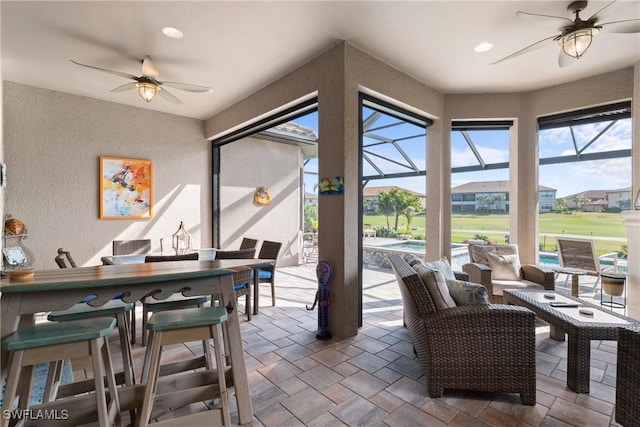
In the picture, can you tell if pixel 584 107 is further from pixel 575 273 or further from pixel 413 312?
pixel 413 312

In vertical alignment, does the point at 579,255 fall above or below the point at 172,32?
below

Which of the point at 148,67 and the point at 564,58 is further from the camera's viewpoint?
the point at 148,67

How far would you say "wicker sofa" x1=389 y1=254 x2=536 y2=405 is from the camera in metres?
1.97

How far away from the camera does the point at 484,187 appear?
5145mm

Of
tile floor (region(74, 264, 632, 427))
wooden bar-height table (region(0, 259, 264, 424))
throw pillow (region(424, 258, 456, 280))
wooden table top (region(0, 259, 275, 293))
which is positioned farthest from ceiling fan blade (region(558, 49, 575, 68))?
wooden bar-height table (region(0, 259, 264, 424))

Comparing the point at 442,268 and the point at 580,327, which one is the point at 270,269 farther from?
the point at 580,327

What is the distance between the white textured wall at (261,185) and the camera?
6293 millimetres

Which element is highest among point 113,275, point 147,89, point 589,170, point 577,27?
point 577,27

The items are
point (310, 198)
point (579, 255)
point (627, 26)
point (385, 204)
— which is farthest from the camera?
point (310, 198)

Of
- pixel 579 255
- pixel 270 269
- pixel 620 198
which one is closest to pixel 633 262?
pixel 579 255

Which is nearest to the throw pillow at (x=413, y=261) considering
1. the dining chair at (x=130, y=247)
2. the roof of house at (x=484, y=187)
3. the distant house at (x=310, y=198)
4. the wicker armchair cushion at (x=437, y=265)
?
the wicker armchair cushion at (x=437, y=265)

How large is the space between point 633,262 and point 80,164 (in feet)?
25.2

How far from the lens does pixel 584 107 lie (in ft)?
13.0

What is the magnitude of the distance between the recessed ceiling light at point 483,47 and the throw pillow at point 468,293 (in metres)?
2.62
